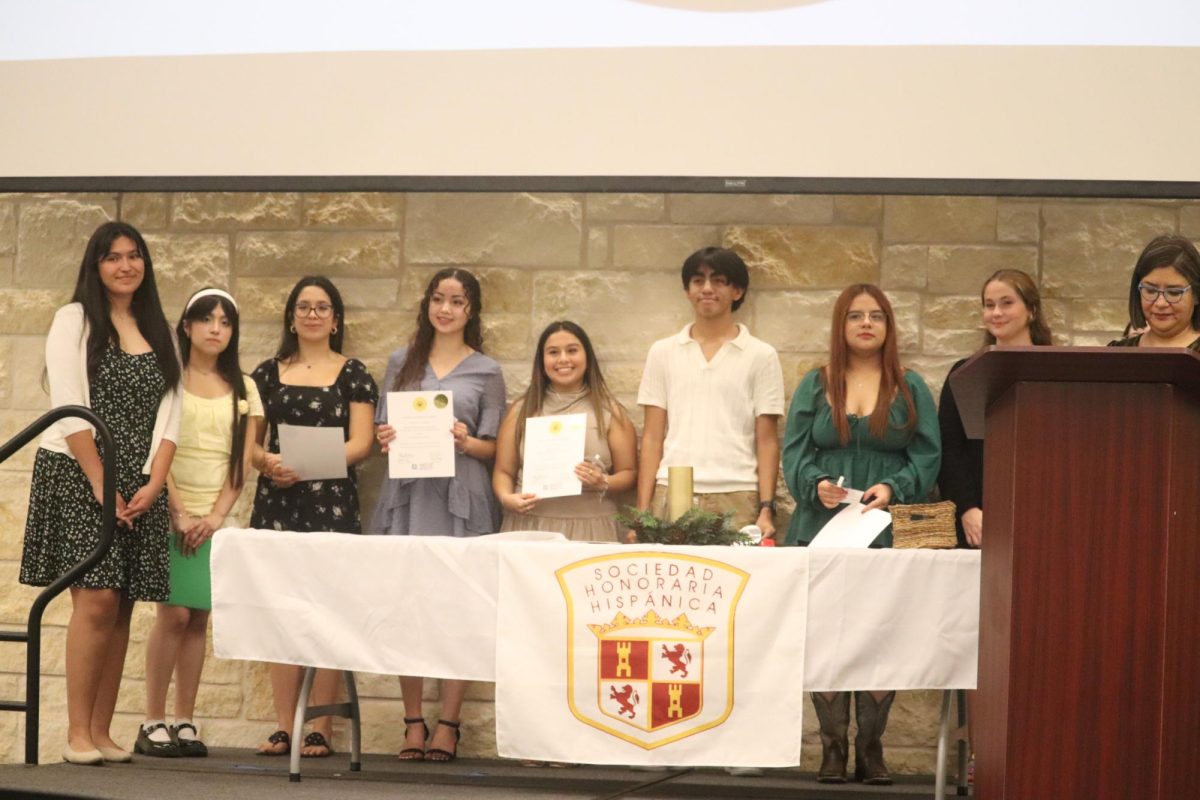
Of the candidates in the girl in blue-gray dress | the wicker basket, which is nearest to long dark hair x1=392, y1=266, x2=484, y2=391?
the girl in blue-gray dress

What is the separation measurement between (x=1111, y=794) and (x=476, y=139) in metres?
3.38

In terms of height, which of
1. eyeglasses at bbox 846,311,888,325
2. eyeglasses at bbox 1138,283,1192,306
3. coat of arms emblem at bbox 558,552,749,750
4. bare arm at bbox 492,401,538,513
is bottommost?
Result: coat of arms emblem at bbox 558,552,749,750

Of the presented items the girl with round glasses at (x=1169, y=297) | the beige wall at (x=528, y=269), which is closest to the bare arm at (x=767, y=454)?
the beige wall at (x=528, y=269)

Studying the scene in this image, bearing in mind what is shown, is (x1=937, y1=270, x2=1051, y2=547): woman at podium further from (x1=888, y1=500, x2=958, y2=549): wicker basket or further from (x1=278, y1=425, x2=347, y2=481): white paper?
(x1=278, y1=425, x2=347, y2=481): white paper

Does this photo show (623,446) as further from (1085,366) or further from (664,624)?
(1085,366)

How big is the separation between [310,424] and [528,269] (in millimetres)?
1076

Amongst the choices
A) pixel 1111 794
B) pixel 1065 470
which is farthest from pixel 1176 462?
pixel 1111 794

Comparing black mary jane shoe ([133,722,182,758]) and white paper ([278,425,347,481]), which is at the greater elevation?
white paper ([278,425,347,481])

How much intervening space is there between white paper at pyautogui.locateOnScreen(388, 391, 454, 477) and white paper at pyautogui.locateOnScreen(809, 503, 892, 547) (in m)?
1.54

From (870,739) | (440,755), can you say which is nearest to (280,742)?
(440,755)

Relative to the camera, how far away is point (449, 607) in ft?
12.5

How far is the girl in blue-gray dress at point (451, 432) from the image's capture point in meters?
5.07

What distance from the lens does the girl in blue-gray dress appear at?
5070 millimetres

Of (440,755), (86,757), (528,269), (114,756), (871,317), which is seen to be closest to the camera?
(86,757)
